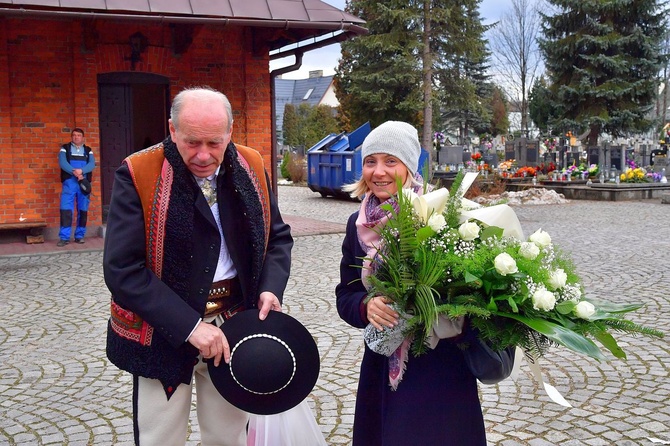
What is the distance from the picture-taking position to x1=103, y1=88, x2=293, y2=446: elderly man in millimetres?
2588

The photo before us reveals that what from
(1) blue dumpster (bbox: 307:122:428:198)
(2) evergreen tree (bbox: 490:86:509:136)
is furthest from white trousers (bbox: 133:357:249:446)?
(2) evergreen tree (bbox: 490:86:509:136)

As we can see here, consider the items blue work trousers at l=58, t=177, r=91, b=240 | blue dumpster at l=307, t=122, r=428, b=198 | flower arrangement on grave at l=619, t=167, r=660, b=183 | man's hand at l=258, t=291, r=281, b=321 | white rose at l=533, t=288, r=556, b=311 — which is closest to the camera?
white rose at l=533, t=288, r=556, b=311

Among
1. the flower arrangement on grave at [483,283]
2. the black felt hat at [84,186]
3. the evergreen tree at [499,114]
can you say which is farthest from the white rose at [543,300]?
the evergreen tree at [499,114]

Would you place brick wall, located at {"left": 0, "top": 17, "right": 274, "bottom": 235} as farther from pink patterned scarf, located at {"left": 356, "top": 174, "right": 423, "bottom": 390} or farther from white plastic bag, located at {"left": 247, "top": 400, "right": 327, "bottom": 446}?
pink patterned scarf, located at {"left": 356, "top": 174, "right": 423, "bottom": 390}

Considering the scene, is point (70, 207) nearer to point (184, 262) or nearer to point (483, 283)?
point (184, 262)

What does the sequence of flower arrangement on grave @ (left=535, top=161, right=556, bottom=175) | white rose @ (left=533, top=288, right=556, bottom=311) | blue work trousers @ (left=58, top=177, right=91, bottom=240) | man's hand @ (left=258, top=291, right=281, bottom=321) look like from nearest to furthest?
white rose @ (left=533, top=288, right=556, bottom=311) < man's hand @ (left=258, top=291, right=281, bottom=321) < blue work trousers @ (left=58, top=177, right=91, bottom=240) < flower arrangement on grave @ (left=535, top=161, right=556, bottom=175)

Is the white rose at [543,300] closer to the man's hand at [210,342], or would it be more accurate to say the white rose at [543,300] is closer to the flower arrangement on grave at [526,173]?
the man's hand at [210,342]

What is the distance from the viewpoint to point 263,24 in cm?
1166

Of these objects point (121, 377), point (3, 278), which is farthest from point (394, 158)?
point (3, 278)

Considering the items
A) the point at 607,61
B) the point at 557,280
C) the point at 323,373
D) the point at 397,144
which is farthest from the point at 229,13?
the point at 607,61

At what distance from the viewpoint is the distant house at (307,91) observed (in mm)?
75688

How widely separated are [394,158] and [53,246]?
32.3 ft

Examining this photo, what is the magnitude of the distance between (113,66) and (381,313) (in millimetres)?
11111

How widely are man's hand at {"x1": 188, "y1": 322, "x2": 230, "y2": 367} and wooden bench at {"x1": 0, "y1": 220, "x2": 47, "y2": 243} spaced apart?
9974mm
